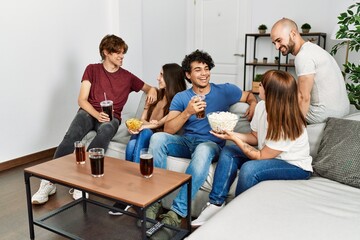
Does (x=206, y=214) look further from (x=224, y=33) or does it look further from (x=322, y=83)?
(x=224, y=33)

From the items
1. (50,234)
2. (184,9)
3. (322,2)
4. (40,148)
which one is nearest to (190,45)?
(184,9)

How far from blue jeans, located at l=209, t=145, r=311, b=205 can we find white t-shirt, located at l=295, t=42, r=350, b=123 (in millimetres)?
525

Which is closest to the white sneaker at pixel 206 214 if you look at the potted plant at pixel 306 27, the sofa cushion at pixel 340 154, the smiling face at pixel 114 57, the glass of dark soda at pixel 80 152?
the sofa cushion at pixel 340 154

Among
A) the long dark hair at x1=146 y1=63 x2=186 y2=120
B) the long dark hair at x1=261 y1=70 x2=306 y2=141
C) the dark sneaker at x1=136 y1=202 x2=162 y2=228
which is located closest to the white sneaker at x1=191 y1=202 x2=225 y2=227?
the dark sneaker at x1=136 y1=202 x2=162 y2=228

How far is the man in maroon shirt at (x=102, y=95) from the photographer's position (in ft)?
9.57

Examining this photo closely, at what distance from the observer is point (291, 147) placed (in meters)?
2.06

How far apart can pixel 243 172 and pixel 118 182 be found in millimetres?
714

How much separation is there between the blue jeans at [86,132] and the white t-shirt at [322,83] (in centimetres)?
152

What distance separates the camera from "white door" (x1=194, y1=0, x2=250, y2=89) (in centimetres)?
532

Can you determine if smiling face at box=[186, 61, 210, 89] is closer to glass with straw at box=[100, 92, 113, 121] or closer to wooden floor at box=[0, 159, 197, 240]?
glass with straw at box=[100, 92, 113, 121]

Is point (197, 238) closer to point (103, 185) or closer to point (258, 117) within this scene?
point (103, 185)

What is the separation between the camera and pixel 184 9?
5.67 m

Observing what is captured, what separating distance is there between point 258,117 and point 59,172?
1253 millimetres

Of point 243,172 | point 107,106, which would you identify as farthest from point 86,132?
point 243,172
